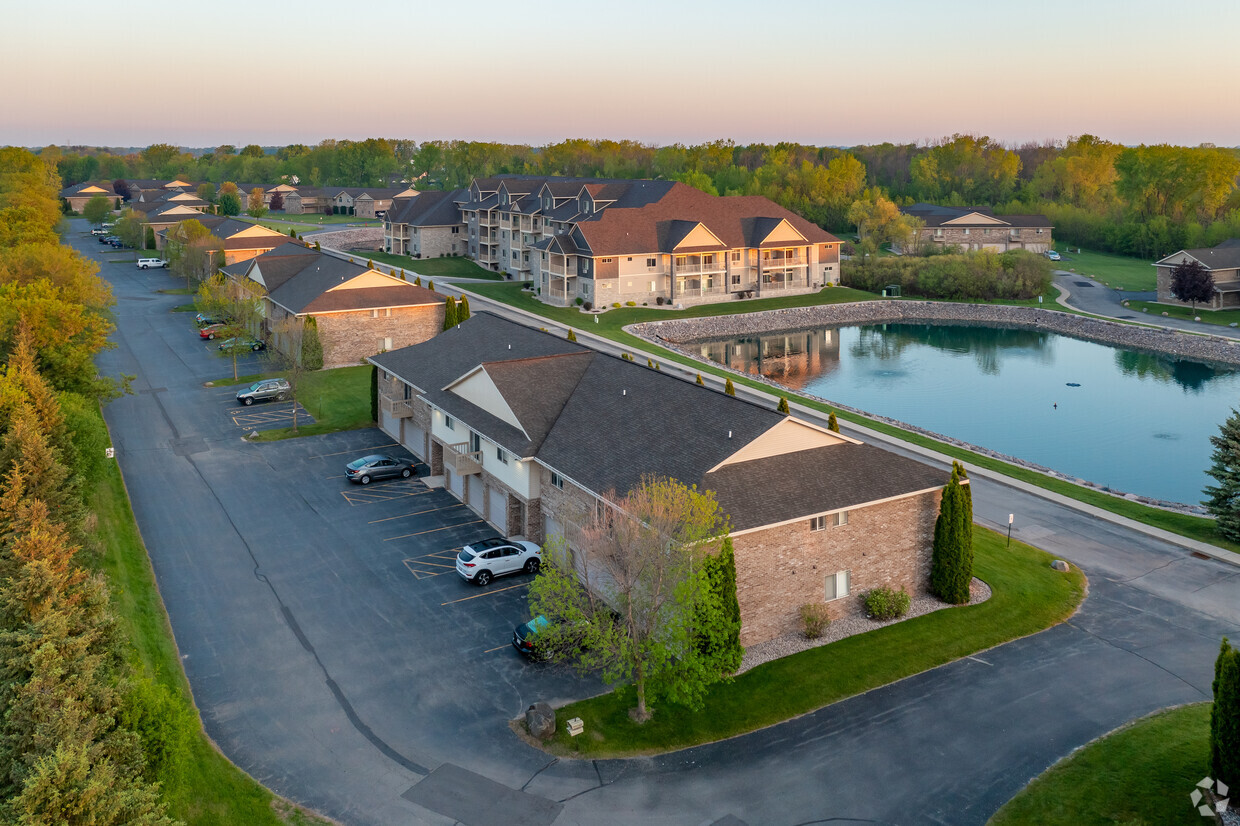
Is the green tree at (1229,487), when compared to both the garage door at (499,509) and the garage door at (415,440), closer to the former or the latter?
the garage door at (499,509)

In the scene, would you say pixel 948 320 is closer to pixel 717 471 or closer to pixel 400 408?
pixel 400 408

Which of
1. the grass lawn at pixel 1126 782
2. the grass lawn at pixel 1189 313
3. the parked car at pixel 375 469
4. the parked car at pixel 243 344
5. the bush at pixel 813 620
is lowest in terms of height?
the grass lawn at pixel 1126 782

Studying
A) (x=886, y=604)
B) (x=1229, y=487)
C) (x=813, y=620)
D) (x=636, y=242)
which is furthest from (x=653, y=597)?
(x=636, y=242)

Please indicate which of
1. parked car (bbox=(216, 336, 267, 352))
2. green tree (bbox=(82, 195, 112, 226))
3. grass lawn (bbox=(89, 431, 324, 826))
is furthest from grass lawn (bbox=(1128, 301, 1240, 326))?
green tree (bbox=(82, 195, 112, 226))

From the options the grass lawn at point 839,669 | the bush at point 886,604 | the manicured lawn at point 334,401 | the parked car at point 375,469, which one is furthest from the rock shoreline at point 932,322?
the bush at point 886,604

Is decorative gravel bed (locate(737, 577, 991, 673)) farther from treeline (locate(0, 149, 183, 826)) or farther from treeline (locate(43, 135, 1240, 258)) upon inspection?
treeline (locate(43, 135, 1240, 258))
